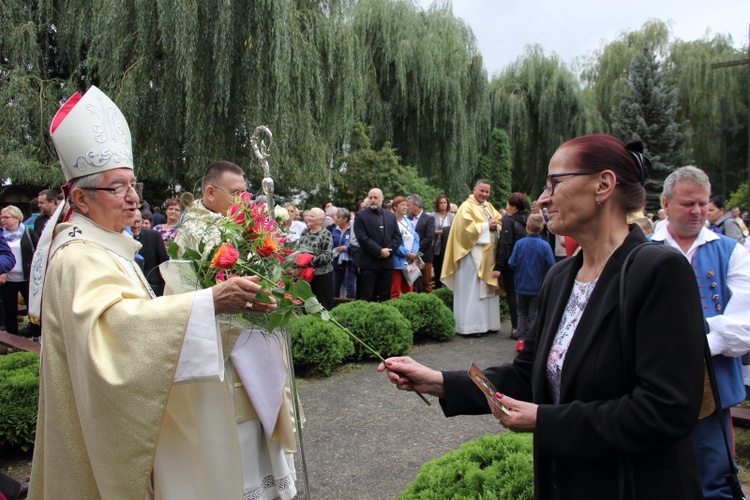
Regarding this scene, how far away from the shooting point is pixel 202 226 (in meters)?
2.79

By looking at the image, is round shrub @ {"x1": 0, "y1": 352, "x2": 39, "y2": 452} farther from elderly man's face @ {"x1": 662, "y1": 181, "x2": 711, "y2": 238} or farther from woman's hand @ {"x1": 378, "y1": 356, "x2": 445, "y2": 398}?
elderly man's face @ {"x1": 662, "y1": 181, "x2": 711, "y2": 238}

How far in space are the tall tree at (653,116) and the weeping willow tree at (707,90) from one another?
1.54 metres

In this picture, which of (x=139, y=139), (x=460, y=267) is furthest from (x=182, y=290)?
(x=139, y=139)

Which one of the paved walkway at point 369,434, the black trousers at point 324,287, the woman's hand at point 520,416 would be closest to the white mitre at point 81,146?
the woman's hand at point 520,416

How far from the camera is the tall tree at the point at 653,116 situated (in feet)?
75.7

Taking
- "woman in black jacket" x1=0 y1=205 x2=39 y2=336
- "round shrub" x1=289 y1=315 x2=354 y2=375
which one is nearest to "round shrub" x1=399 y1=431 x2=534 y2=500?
"round shrub" x1=289 y1=315 x2=354 y2=375

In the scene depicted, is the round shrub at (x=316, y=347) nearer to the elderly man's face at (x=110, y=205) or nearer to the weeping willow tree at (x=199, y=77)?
the elderly man's face at (x=110, y=205)

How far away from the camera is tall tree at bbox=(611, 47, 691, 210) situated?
23.1 metres

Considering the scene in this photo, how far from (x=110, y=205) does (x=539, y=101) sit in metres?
21.3

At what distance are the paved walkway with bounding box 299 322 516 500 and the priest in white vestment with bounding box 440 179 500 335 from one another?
241 cm

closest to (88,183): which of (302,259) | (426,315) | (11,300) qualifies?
(302,259)

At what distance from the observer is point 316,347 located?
614 centimetres

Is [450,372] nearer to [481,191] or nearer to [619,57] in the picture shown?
[481,191]

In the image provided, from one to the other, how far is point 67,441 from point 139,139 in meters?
9.89
